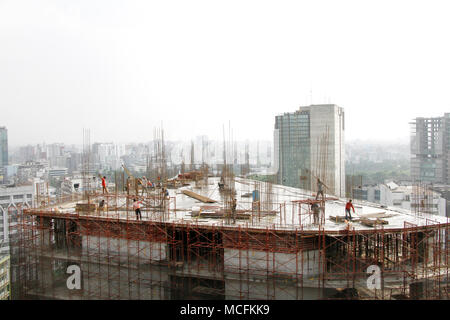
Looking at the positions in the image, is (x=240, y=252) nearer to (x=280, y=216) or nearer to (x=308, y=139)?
(x=280, y=216)

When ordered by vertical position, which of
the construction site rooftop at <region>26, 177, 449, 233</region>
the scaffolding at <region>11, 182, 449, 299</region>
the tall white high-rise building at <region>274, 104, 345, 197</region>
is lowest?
the scaffolding at <region>11, 182, 449, 299</region>

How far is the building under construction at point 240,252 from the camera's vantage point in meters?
11.3

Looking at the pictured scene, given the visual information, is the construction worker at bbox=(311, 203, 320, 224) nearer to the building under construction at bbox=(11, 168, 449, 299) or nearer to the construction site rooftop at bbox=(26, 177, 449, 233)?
the building under construction at bbox=(11, 168, 449, 299)

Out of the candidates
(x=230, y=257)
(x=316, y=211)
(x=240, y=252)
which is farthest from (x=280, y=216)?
(x=230, y=257)

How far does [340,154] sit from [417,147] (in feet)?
25.6

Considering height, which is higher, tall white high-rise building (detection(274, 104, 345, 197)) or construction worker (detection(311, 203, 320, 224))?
tall white high-rise building (detection(274, 104, 345, 197))

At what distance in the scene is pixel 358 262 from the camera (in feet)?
39.6

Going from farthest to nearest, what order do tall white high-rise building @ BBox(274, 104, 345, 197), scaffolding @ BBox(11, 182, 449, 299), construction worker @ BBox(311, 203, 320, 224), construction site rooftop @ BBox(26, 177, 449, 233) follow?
tall white high-rise building @ BBox(274, 104, 345, 197)
construction worker @ BBox(311, 203, 320, 224)
construction site rooftop @ BBox(26, 177, 449, 233)
scaffolding @ BBox(11, 182, 449, 299)

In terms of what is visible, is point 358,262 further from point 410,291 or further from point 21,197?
point 21,197

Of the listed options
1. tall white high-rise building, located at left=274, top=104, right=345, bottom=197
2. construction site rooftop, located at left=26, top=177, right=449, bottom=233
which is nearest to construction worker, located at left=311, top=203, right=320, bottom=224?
construction site rooftop, located at left=26, top=177, right=449, bottom=233

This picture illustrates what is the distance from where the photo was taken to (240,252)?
465 inches

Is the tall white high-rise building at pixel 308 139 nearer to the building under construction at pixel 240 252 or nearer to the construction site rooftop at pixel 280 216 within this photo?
the construction site rooftop at pixel 280 216

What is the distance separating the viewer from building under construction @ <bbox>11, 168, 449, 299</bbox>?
1134 cm

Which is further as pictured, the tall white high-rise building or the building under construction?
the tall white high-rise building
